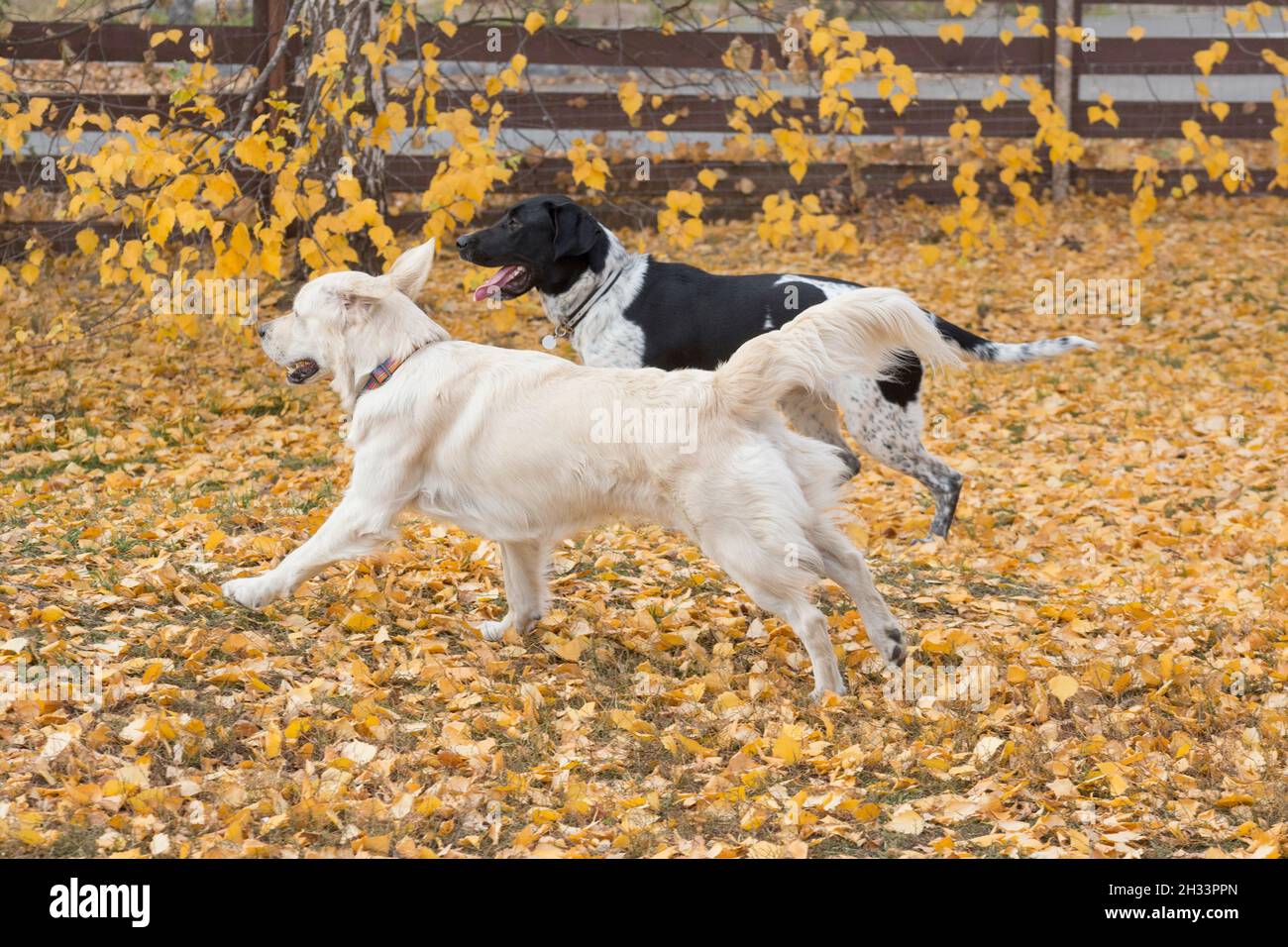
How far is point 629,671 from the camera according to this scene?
4746 mm

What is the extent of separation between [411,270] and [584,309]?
192 centimetres

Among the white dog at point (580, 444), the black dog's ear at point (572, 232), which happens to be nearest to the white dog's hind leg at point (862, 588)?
the white dog at point (580, 444)

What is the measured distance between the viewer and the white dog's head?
474 centimetres

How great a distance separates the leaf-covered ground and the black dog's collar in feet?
3.98

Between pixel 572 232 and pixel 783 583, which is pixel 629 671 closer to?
pixel 783 583

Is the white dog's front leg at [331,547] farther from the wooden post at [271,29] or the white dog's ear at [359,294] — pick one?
the wooden post at [271,29]

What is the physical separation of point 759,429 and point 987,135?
414 inches

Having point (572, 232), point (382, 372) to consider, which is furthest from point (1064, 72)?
point (382, 372)

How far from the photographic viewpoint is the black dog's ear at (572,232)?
656 cm

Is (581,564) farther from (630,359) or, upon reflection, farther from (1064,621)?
(1064,621)

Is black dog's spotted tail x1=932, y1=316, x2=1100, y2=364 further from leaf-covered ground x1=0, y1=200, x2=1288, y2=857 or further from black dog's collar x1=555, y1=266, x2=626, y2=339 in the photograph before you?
black dog's collar x1=555, y1=266, x2=626, y2=339

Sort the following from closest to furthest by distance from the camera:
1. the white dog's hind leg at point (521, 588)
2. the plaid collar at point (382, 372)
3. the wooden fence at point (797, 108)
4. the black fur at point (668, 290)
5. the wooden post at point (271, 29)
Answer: the plaid collar at point (382, 372)
the white dog's hind leg at point (521, 588)
the black fur at point (668, 290)
the wooden post at point (271, 29)
the wooden fence at point (797, 108)

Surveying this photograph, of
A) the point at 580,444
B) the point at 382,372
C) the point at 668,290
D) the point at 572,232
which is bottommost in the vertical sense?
the point at 580,444

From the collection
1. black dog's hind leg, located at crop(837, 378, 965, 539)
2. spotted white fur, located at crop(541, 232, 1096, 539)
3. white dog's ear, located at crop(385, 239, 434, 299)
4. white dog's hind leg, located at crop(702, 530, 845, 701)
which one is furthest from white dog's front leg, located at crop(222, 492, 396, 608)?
black dog's hind leg, located at crop(837, 378, 965, 539)
